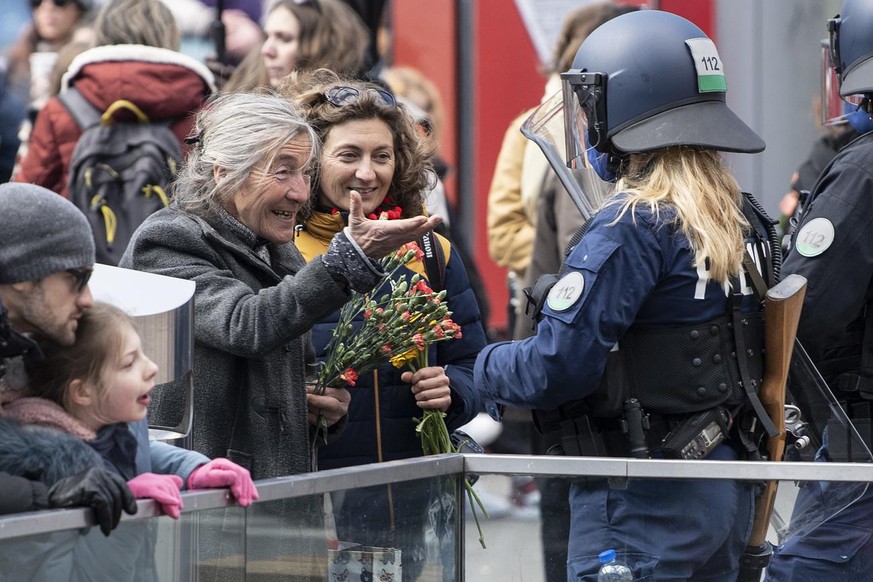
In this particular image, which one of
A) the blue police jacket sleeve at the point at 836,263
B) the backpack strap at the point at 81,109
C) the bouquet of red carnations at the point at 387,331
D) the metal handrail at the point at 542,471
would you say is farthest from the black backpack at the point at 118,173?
the metal handrail at the point at 542,471

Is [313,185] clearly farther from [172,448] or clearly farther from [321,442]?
[172,448]

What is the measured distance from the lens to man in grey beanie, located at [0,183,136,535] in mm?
2486

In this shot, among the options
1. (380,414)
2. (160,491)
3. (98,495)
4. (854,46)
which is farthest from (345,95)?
(98,495)

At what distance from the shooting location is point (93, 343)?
2.69 m

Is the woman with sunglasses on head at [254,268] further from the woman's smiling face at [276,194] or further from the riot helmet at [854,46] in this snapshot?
the riot helmet at [854,46]

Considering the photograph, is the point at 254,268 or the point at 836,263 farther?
the point at 836,263

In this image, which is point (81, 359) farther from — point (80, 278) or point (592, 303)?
point (592, 303)

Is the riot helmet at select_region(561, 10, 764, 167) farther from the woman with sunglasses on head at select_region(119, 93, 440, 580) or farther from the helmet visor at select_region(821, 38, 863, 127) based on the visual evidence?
the helmet visor at select_region(821, 38, 863, 127)

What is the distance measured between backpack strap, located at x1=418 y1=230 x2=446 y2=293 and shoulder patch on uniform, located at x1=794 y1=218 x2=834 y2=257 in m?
0.90

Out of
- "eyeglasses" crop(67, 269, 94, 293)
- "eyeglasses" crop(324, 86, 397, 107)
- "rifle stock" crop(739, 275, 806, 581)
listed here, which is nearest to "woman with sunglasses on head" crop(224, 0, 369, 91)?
"eyeglasses" crop(324, 86, 397, 107)

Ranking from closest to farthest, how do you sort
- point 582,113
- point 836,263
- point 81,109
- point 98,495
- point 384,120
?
point 98,495, point 582,113, point 836,263, point 384,120, point 81,109

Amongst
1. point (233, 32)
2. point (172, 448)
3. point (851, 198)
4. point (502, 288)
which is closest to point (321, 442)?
point (172, 448)

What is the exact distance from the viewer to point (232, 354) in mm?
3365

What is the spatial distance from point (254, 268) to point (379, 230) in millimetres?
422
